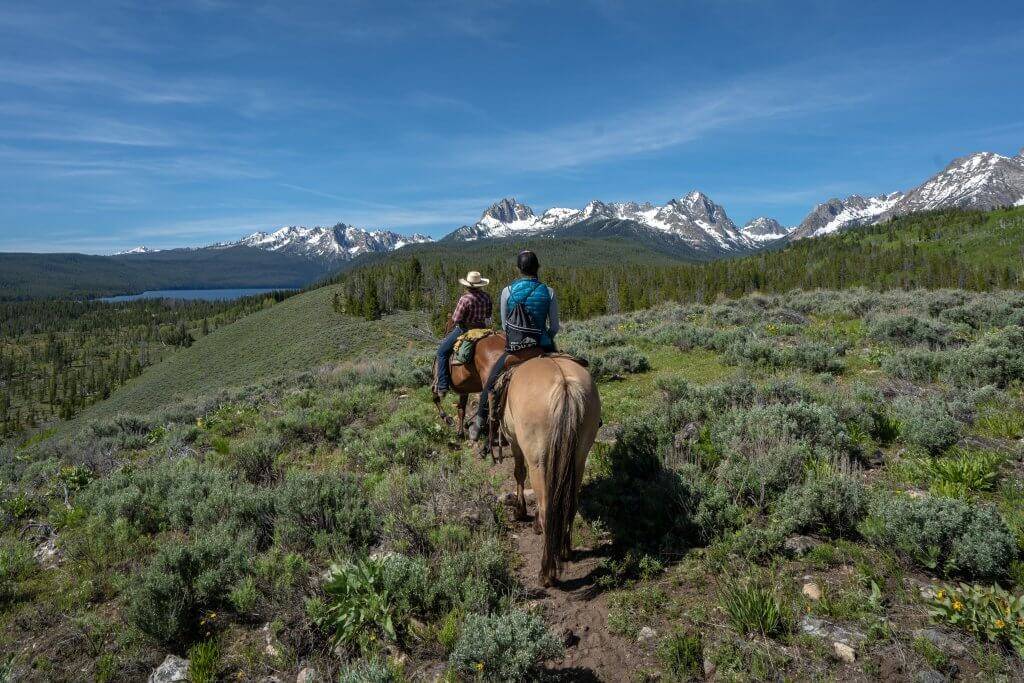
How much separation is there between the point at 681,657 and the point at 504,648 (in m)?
1.41

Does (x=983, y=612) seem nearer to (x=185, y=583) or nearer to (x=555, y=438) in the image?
(x=555, y=438)

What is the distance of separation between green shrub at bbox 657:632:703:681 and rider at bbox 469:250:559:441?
11.5ft

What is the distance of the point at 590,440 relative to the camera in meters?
4.99

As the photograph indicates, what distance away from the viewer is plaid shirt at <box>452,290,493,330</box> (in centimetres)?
844

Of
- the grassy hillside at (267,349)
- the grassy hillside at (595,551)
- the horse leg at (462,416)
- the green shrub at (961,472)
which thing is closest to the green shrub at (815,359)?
A: the grassy hillside at (595,551)

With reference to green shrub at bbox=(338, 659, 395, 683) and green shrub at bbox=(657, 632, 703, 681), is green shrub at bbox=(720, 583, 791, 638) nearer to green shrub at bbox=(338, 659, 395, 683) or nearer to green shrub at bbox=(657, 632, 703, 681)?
green shrub at bbox=(657, 632, 703, 681)

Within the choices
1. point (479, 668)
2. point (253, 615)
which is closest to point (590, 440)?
point (479, 668)

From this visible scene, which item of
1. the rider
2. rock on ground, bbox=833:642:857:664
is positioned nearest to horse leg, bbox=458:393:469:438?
the rider

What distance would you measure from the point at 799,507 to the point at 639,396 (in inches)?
208

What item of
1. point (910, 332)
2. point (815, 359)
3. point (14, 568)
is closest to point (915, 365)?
point (815, 359)

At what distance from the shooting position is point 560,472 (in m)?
4.70

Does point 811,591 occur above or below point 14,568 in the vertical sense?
above

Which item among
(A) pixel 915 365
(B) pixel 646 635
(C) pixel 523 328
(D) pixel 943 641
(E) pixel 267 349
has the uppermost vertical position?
(C) pixel 523 328

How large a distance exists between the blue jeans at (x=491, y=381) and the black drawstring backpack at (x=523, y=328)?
17cm
